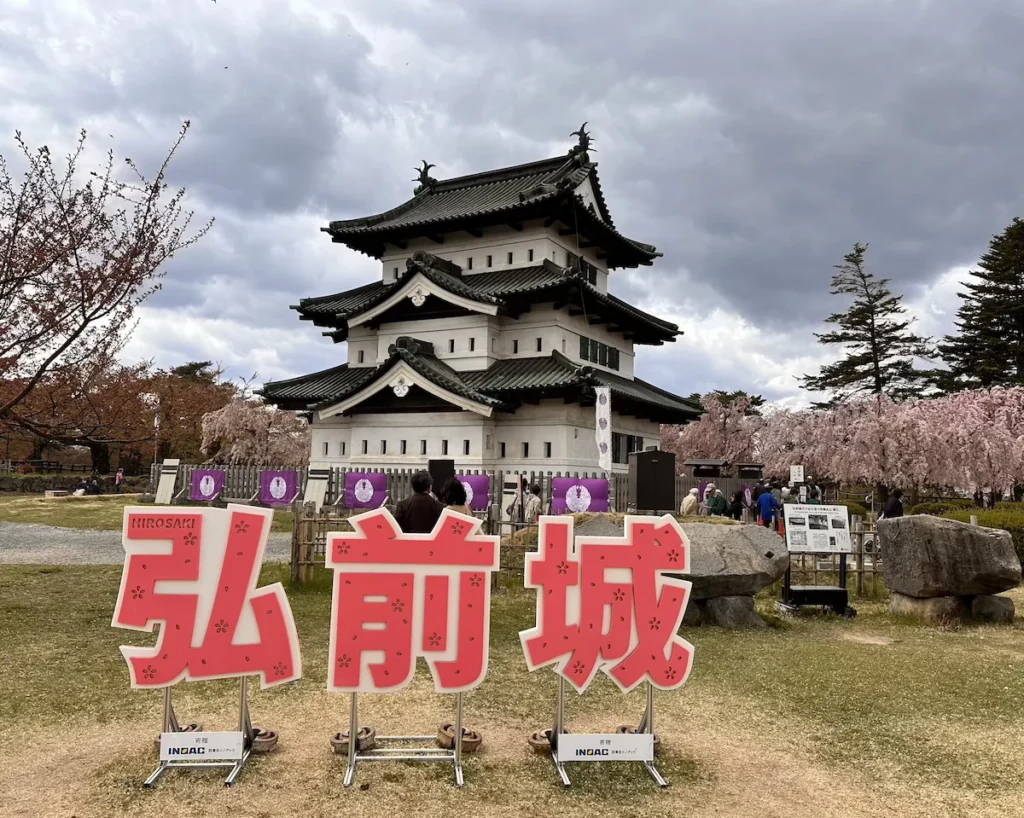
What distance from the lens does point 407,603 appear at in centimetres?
466

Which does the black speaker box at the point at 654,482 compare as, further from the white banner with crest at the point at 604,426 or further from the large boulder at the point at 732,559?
the white banner with crest at the point at 604,426

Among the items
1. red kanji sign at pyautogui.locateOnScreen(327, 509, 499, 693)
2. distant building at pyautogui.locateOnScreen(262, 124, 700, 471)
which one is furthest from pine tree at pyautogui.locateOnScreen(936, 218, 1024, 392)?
red kanji sign at pyautogui.locateOnScreen(327, 509, 499, 693)

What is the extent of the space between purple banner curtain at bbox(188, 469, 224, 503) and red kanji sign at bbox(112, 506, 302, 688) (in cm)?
2054

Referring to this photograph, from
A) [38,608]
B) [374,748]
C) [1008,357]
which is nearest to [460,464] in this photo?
[38,608]

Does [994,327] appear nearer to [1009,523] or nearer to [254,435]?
[1009,523]

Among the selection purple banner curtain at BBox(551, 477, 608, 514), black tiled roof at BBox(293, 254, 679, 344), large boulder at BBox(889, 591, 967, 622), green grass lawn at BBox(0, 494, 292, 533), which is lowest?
large boulder at BBox(889, 591, 967, 622)

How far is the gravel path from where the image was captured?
48.3 ft

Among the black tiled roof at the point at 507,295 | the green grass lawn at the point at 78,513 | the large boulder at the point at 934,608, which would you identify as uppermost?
the black tiled roof at the point at 507,295

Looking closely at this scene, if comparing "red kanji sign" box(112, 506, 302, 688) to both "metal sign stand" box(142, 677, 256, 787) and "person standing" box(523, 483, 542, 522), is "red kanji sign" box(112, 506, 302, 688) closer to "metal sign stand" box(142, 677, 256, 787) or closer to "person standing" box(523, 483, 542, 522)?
"metal sign stand" box(142, 677, 256, 787)

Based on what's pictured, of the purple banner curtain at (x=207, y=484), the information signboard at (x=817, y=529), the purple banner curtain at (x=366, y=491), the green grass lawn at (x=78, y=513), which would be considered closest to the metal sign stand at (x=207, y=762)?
the information signboard at (x=817, y=529)

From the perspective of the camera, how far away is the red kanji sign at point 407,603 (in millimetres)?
4594

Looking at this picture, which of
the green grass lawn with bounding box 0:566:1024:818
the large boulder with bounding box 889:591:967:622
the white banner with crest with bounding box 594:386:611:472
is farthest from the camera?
the white banner with crest with bounding box 594:386:611:472

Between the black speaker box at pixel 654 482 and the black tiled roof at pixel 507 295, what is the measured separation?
8089 mm

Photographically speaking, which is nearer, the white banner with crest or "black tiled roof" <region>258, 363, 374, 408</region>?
the white banner with crest
